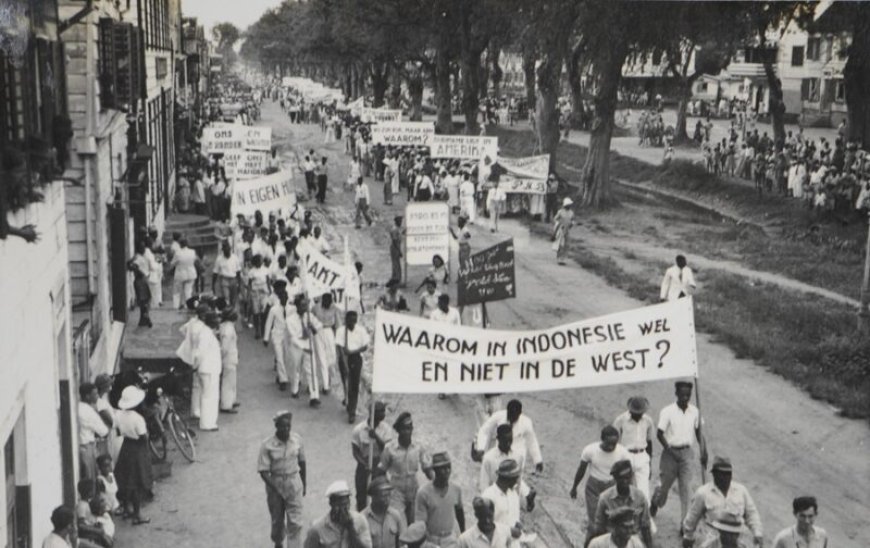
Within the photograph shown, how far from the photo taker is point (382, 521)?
8375mm

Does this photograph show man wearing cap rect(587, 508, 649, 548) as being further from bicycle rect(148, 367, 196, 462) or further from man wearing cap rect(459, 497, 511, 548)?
bicycle rect(148, 367, 196, 462)

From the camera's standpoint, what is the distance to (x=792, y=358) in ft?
57.1

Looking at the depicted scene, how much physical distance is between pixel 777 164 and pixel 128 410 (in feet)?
91.7

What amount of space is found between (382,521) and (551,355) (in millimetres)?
2432

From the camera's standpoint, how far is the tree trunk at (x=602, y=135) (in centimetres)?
3275

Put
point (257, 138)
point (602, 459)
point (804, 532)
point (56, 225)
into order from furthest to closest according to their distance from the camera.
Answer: point (257, 138) < point (56, 225) < point (602, 459) < point (804, 532)

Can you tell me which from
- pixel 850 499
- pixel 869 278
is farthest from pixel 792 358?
pixel 850 499

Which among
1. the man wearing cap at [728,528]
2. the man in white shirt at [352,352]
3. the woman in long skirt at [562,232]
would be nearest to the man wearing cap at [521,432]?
the man wearing cap at [728,528]

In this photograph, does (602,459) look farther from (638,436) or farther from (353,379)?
(353,379)

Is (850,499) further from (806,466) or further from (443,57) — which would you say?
(443,57)

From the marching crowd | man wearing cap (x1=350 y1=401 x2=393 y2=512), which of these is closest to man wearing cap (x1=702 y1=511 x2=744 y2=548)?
the marching crowd

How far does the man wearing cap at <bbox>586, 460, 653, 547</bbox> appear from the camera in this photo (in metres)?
8.52

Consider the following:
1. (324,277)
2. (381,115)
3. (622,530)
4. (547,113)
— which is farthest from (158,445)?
(381,115)

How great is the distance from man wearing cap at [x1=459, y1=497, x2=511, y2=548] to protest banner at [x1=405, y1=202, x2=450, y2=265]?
462 inches
